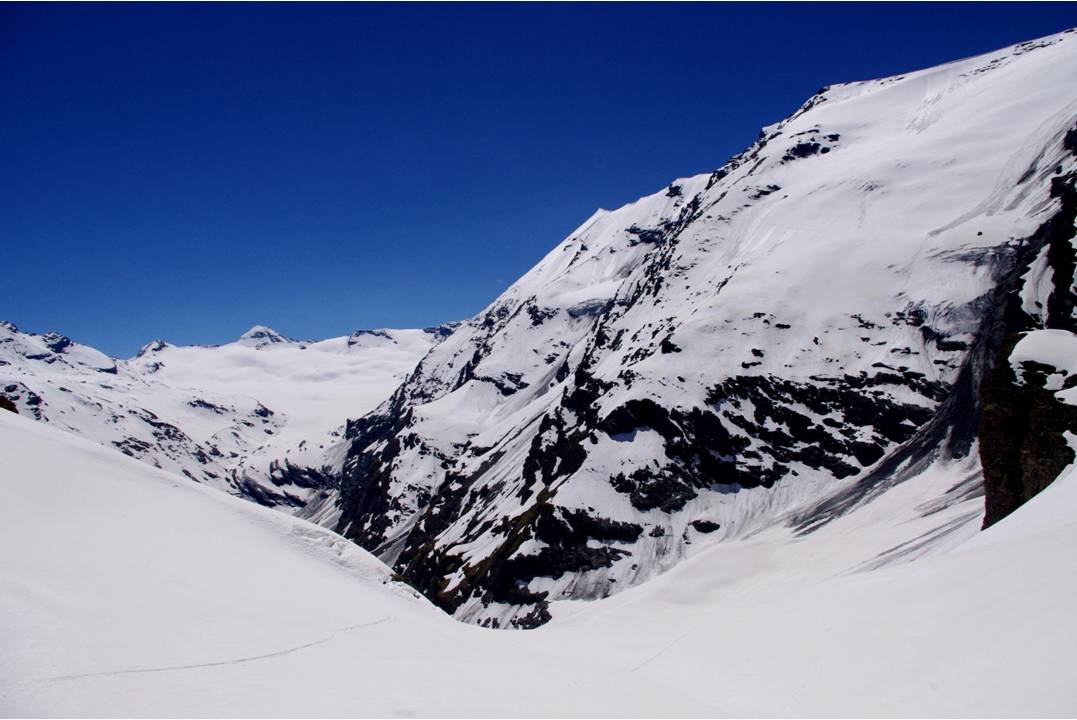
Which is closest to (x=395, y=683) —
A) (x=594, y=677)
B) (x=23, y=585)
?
(x=594, y=677)

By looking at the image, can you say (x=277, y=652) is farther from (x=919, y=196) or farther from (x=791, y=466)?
(x=919, y=196)

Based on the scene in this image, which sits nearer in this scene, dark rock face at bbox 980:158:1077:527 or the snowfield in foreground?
the snowfield in foreground

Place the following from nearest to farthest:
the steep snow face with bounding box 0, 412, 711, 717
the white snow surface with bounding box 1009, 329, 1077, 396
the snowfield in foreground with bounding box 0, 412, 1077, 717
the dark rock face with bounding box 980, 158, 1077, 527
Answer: the steep snow face with bounding box 0, 412, 711, 717, the snowfield in foreground with bounding box 0, 412, 1077, 717, the dark rock face with bounding box 980, 158, 1077, 527, the white snow surface with bounding box 1009, 329, 1077, 396

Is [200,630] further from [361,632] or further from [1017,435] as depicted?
[1017,435]

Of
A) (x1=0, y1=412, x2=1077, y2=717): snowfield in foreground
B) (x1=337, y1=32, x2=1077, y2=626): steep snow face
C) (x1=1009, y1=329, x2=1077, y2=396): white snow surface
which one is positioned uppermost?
(x1=337, y1=32, x2=1077, y2=626): steep snow face

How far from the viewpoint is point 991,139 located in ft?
456

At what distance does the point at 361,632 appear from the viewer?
13141 mm

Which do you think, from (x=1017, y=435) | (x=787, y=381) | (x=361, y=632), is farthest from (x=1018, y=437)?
(x=787, y=381)

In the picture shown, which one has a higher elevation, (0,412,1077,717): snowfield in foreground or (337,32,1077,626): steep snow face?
(337,32,1077,626): steep snow face

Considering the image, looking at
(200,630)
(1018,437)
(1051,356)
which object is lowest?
(200,630)

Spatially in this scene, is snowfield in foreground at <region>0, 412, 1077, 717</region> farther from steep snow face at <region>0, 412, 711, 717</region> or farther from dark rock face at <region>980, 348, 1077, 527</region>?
dark rock face at <region>980, 348, 1077, 527</region>

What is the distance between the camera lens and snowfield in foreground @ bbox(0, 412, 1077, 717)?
8.53m

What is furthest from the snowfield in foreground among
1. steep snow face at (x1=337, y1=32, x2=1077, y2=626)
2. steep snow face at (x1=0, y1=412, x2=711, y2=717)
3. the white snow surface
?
steep snow face at (x1=337, y1=32, x2=1077, y2=626)

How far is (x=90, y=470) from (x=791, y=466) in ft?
313
